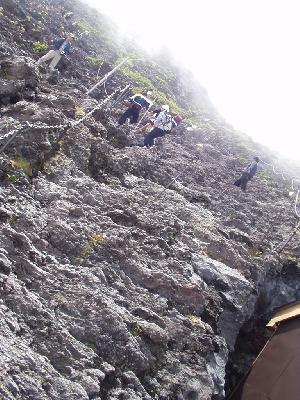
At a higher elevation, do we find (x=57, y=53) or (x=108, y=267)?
(x=57, y=53)

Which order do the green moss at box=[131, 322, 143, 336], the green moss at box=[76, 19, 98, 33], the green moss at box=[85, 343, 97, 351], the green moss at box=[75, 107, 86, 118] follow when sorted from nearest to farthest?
the green moss at box=[85, 343, 97, 351]
the green moss at box=[131, 322, 143, 336]
the green moss at box=[75, 107, 86, 118]
the green moss at box=[76, 19, 98, 33]

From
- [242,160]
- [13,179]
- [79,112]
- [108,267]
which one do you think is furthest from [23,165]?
[242,160]

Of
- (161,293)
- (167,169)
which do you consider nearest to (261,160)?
(167,169)

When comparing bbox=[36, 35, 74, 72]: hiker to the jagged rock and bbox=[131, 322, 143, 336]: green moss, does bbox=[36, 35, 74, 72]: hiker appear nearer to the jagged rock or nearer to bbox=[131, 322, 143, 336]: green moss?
the jagged rock

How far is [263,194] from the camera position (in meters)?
20.9

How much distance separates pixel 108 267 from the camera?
7.91 meters

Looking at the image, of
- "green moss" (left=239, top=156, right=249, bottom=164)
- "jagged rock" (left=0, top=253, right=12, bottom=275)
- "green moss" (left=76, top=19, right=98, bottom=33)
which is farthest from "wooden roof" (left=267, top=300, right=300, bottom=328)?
"green moss" (left=76, top=19, right=98, bottom=33)

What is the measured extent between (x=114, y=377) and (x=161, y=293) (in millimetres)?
2316

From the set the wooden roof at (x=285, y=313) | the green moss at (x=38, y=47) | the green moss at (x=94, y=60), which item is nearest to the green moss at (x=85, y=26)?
the green moss at (x=94, y=60)

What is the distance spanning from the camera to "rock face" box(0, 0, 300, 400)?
5993mm

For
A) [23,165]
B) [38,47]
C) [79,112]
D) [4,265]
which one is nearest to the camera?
[4,265]

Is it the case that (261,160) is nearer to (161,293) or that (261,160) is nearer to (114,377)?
(161,293)

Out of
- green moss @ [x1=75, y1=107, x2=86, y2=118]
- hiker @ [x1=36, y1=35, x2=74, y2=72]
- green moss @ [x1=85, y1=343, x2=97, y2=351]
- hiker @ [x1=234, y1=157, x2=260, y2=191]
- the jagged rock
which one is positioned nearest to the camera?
the jagged rock

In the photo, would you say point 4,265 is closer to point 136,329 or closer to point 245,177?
point 136,329
